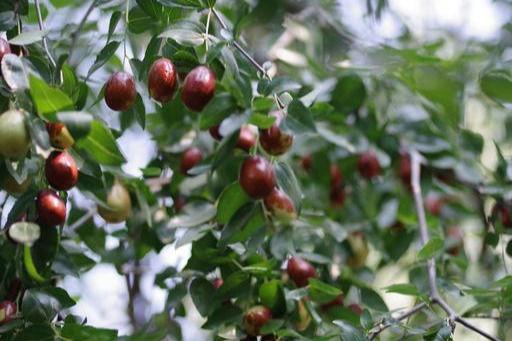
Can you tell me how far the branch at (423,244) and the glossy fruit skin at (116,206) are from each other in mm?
493

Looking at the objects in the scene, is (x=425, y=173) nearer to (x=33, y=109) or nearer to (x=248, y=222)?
(x=248, y=222)

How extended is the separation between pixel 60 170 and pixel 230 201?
26 centimetres

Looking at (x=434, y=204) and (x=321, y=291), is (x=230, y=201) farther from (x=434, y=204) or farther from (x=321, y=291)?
(x=434, y=204)

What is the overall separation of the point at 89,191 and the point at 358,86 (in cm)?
82

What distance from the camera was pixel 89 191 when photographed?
3.80 feet

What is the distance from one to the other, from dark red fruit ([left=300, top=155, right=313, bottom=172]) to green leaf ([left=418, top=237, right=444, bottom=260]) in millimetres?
719

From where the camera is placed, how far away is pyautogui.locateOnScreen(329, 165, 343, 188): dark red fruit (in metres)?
1.95

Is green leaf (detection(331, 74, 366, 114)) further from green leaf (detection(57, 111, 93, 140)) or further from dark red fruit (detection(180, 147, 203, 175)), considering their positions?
green leaf (detection(57, 111, 93, 140))

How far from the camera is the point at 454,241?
1775mm

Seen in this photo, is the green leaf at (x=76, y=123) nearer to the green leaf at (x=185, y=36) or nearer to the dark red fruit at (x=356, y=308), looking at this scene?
the green leaf at (x=185, y=36)

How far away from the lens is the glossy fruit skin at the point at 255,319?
116cm

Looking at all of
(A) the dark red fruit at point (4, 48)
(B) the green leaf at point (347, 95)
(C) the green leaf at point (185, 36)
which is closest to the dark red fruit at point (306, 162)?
(B) the green leaf at point (347, 95)

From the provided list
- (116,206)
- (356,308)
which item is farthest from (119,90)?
(356,308)

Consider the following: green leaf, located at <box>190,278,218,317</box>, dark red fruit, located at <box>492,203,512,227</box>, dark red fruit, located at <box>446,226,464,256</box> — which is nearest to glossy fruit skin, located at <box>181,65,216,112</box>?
green leaf, located at <box>190,278,218,317</box>
